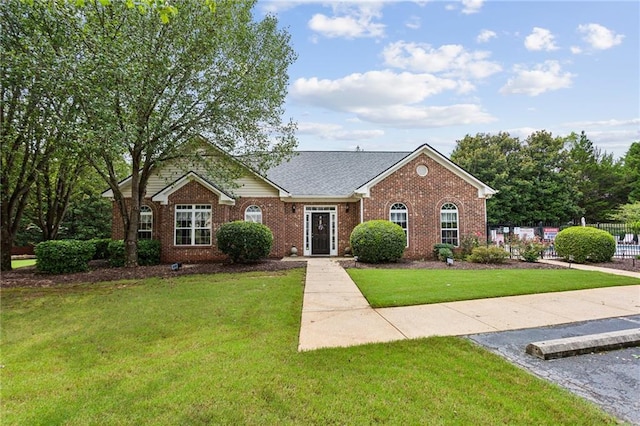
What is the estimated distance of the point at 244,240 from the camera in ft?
44.4

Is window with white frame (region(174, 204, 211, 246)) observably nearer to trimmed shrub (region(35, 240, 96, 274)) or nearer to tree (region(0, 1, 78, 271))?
trimmed shrub (region(35, 240, 96, 274))

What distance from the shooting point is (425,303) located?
7.12 metres

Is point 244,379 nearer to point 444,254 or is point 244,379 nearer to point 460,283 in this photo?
point 460,283

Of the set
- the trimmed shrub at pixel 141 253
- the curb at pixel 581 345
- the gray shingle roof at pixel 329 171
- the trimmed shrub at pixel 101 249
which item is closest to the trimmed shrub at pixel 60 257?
the trimmed shrub at pixel 141 253

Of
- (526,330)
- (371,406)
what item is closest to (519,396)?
(371,406)

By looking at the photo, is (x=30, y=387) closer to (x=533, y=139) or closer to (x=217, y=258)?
(x=217, y=258)

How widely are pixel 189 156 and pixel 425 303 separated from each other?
10219mm

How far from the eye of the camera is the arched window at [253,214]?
16.4 m

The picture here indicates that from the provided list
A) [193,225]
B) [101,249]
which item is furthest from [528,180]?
[101,249]

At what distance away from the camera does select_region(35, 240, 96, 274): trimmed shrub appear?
12.2 m

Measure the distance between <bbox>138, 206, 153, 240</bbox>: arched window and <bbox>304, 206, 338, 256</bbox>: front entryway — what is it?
7085mm

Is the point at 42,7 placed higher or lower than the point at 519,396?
higher

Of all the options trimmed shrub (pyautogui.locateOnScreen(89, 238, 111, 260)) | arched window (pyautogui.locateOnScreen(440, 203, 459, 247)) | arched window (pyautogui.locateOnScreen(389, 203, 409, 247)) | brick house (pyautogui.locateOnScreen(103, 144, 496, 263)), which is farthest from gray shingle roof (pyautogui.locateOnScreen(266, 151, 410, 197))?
trimmed shrub (pyautogui.locateOnScreen(89, 238, 111, 260))

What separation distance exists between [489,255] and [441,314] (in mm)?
8963
